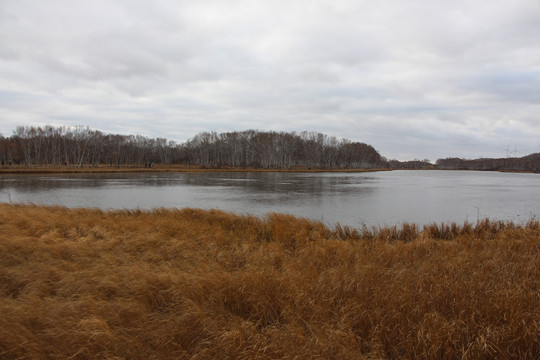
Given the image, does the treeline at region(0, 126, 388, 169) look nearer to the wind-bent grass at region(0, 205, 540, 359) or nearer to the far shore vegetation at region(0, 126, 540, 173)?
the far shore vegetation at region(0, 126, 540, 173)

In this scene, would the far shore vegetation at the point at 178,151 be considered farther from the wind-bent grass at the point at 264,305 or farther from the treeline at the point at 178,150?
the wind-bent grass at the point at 264,305

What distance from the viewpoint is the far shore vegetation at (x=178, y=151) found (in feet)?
313

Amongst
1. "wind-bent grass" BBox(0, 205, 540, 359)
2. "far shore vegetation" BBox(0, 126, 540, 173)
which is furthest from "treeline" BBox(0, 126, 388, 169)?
"wind-bent grass" BBox(0, 205, 540, 359)

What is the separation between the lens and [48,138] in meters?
97.2

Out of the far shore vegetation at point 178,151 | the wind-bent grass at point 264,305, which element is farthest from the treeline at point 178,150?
the wind-bent grass at point 264,305

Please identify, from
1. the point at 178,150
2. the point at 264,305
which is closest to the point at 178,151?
the point at 178,150

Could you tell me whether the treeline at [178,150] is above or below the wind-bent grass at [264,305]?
above

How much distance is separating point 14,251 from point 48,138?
111978mm

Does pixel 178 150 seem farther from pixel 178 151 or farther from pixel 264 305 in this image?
pixel 264 305

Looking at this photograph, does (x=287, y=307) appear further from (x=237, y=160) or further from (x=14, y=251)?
(x=237, y=160)

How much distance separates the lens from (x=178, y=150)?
150m

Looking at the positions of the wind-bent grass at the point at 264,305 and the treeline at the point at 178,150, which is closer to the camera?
the wind-bent grass at the point at 264,305

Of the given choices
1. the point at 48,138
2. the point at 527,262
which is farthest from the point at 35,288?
A: the point at 48,138

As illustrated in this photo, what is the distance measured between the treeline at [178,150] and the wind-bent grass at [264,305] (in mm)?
96119
